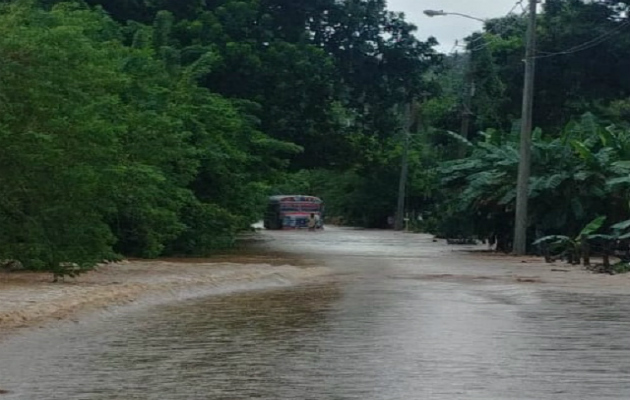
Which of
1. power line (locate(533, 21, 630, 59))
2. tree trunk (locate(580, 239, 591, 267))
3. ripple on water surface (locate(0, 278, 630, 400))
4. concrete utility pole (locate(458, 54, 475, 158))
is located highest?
power line (locate(533, 21, 630, 59))

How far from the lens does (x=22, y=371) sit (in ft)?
40.9

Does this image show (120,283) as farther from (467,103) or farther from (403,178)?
(403,178)

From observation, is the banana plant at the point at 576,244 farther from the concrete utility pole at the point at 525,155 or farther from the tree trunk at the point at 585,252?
the concrete utility pole at the point at 525,155

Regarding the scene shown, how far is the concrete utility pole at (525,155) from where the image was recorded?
3756cm

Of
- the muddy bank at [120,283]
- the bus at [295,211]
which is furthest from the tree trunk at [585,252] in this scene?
the bus at [295,211]

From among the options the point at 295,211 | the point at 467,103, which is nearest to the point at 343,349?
the point at 467,103

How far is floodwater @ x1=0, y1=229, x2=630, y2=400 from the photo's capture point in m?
11.2

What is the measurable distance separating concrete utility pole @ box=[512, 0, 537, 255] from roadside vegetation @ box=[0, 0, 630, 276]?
105 centimetres

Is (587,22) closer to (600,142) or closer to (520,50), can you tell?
(520,50)

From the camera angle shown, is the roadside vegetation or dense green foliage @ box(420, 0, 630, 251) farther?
dense green foliage @ box(420, 0, 630, 251)

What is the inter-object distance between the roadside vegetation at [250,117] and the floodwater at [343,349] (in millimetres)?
3551

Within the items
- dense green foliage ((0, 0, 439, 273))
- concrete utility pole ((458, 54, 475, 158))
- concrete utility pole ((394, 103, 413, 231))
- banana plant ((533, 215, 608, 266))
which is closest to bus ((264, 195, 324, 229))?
concrete utility pole ((394, 103, 413, 231))

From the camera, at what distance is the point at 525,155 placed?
37.5 m

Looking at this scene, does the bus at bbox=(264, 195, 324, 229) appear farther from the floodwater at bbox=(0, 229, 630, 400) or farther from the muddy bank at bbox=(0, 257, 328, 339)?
the floodwater at bbox=(0, 229, 630, 400)
